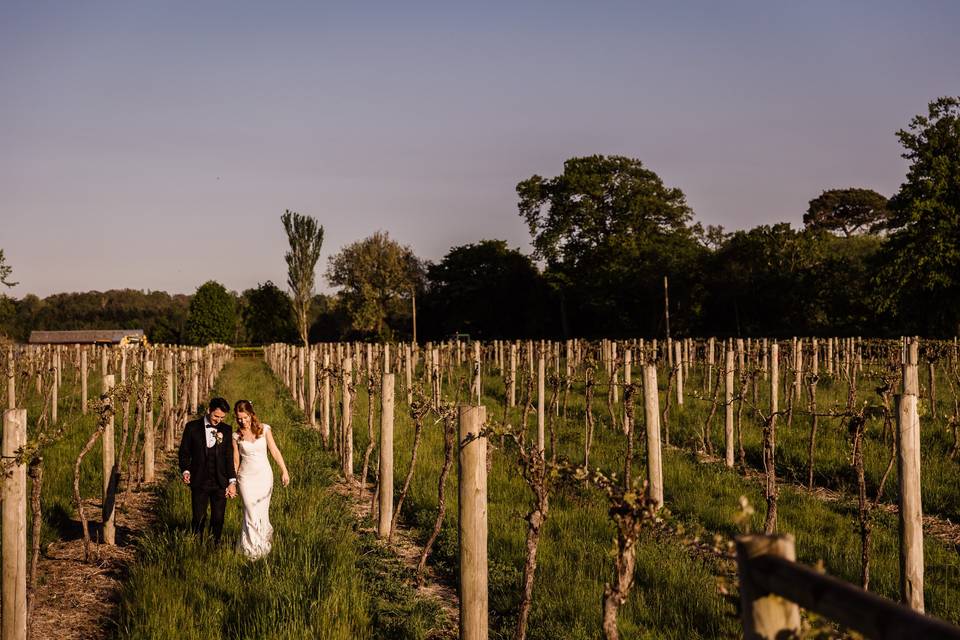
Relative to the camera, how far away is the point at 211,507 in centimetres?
709

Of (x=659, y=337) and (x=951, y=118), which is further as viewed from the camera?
(x=659, y=337)

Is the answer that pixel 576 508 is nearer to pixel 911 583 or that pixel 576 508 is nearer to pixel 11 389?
pixel 911 583

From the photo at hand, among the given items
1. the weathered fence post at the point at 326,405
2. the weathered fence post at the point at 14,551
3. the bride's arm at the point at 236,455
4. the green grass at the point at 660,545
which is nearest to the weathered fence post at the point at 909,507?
the green grass at the point at 660,545

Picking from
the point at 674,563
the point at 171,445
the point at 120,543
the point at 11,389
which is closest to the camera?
the point at 674,563

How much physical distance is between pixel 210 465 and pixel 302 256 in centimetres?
6590

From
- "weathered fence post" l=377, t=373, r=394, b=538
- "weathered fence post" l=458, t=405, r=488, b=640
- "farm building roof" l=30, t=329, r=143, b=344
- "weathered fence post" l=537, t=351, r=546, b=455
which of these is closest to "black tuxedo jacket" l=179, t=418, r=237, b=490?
"weathered fence post" l=377, t=373, r=394, b=538

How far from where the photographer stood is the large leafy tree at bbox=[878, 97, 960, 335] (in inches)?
1204

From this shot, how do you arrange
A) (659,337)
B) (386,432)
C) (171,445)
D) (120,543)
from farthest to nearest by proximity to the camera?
(659,337)
(171,445)
(386,432)
(120,543)

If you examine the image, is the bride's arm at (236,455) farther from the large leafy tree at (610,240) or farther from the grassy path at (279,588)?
the large leafy tree at (610,240)

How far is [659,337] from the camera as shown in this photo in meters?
49.4

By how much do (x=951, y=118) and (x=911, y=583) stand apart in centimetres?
3334

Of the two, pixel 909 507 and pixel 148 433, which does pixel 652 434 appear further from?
pixel 148 433

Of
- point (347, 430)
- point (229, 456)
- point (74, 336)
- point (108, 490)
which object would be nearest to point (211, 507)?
point (229, 456)

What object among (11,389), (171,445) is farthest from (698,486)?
(11,389)
